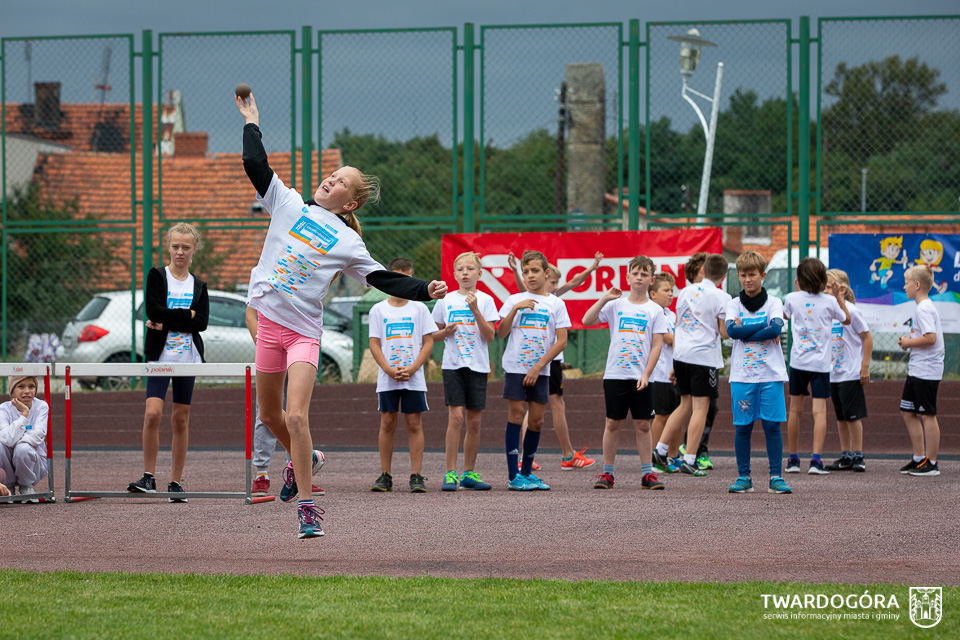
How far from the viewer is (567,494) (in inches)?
324

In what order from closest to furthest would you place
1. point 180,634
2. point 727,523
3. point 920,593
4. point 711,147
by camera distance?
A: point 180,634 → point 920,593 → point 727,523 → point 711,147

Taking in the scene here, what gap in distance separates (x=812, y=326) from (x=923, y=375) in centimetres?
124

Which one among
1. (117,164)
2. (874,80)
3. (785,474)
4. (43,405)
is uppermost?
(874,80)

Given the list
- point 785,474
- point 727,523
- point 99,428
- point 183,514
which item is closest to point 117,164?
point 99,428

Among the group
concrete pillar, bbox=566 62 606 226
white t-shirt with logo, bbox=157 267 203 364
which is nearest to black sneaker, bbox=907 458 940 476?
concrete pillar, bbox=566 62 606 226

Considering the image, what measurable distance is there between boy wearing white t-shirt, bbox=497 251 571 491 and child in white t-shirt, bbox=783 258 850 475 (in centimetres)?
219

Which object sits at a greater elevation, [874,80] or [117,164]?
[874,80]

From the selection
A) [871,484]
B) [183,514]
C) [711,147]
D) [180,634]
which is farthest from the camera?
[711,147]

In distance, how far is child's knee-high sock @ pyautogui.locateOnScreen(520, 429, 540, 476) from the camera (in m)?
8.65

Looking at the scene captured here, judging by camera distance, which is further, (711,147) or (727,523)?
(711,147)

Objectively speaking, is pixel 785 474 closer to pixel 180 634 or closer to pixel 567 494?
pixel 567 494

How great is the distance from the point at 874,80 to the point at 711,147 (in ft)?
7.29

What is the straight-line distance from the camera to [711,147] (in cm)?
1271

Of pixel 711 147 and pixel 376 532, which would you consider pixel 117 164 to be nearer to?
pixel 711 147
